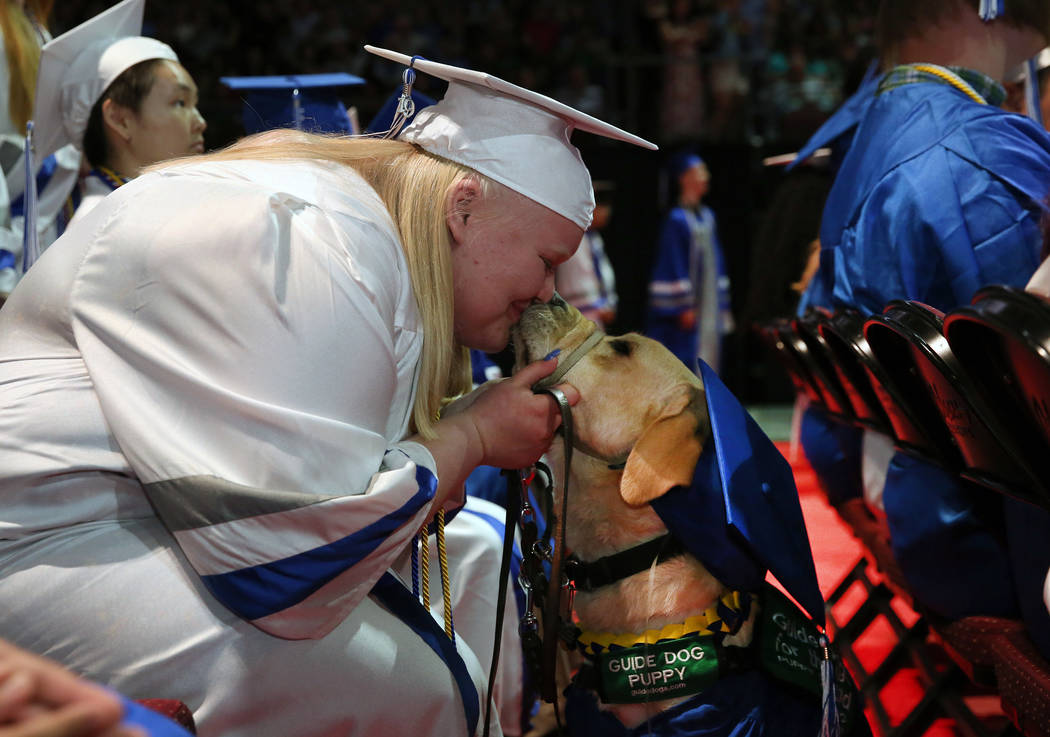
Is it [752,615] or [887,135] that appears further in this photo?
[887,135]

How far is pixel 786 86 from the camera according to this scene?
10227 millimetres

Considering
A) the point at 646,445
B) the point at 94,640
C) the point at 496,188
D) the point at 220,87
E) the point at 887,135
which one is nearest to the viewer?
the point at 94,640

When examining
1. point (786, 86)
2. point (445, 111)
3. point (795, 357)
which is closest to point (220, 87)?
point (786, 86)

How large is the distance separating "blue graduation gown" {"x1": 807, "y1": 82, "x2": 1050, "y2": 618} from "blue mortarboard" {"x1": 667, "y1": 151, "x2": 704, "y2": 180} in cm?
682

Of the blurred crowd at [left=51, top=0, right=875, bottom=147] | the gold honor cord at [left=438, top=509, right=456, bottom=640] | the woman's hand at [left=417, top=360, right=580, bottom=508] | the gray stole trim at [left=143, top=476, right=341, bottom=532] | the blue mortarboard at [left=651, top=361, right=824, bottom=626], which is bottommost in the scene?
the blurred crowd at [left=51, top=0, right=875, bottom=147]

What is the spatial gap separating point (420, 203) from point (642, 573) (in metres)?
0.82

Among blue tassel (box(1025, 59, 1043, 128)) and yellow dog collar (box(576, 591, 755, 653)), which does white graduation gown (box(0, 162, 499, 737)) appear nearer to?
yellow dog collar (box(576, 591, 755, 653))

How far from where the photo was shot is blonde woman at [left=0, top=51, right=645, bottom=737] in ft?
4.51

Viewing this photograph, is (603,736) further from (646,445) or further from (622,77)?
(622,77)

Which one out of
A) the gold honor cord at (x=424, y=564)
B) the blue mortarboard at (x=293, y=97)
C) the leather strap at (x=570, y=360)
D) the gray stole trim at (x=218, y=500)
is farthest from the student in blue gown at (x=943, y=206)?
the blue mortarboard at (x=293, y=97)

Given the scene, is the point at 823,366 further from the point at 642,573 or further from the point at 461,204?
the point at 461,204

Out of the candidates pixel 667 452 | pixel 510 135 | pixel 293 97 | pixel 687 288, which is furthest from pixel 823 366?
pixel 687 288

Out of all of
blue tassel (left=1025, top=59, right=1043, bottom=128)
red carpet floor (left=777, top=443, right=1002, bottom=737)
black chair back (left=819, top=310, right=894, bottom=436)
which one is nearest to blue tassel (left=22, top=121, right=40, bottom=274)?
black chair back (left=819, top=310, right=894, bottom=436)

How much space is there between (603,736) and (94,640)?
95cm
